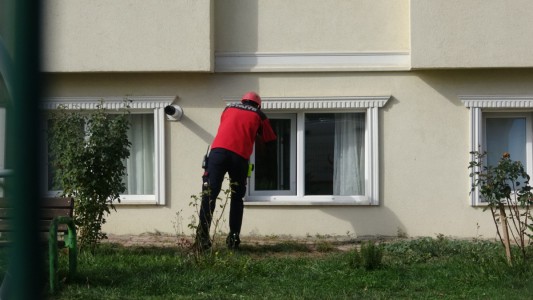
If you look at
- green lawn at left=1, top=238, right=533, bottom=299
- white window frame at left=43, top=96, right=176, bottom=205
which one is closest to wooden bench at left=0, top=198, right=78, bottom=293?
green lawn at left=1, top=238, right=533, bottom=299

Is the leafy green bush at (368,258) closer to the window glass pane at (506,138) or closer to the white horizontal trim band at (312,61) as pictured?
the white horizontal trim band at (312,61)

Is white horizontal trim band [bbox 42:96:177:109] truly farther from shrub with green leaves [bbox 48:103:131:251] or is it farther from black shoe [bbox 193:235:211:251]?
black shoe [bbox 193:235:211:251]

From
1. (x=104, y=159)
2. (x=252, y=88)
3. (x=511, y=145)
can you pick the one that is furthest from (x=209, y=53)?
(x=511, y=145)

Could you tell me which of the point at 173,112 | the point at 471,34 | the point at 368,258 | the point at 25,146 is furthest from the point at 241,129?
the point at 25,146

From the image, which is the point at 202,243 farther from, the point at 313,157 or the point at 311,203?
the point at 313,157

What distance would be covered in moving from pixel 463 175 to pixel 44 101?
357 inches

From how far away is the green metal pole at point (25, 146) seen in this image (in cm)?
287

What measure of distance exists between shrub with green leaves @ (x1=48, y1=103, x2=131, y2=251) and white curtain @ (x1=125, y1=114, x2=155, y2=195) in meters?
2.49

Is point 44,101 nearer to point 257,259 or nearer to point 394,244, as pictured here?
point 257,259

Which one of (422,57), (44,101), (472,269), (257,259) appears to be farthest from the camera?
(422,57)

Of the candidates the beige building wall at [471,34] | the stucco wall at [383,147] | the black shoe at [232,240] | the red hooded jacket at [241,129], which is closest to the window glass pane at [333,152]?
the stucco wall at [383,147]

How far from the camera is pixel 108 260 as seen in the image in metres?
8.80

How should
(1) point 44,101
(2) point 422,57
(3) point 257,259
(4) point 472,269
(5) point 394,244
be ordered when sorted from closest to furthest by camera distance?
(1) point 44,101
(4) point 472,269
(3) point 257,259
(5) point 394,244
(2) point 422,57

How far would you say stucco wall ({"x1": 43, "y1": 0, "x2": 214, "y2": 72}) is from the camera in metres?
11.3
